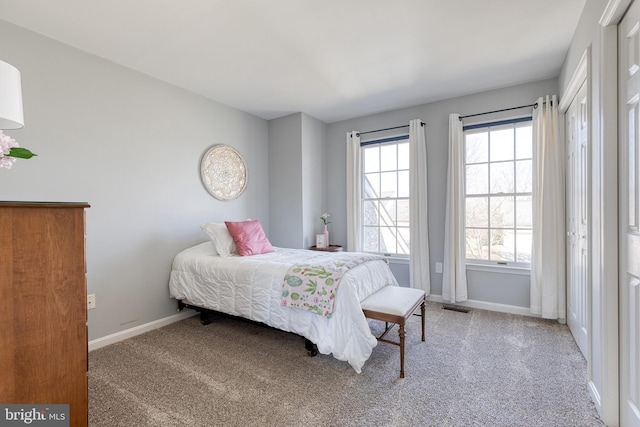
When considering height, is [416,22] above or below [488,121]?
above

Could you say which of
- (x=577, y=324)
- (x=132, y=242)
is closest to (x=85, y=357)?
(x=132, y=242)

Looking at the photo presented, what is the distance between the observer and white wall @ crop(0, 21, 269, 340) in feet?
7.24

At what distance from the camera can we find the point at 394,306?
6.85 ft

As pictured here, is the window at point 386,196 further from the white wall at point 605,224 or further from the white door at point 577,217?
the white wall at point 605,224

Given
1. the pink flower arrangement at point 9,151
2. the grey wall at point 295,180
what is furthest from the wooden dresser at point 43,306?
the grey wall at point 295,180

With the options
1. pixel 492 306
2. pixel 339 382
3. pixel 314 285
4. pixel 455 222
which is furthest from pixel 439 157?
pixel 339 382

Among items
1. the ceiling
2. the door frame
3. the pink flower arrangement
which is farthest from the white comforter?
the ceiling

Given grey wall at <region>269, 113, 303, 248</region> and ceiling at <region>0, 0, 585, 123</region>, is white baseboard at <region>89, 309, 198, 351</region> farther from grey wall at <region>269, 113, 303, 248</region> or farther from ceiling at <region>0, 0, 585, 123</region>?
ceiling at <region>0, 0, 585, 123</region>

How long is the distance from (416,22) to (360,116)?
6.75 ft

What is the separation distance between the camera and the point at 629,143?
1.39m

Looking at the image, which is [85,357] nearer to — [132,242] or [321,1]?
[132,242]

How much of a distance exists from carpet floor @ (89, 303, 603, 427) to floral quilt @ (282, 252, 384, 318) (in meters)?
0.45

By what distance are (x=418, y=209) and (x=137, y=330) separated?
331 centimetres
